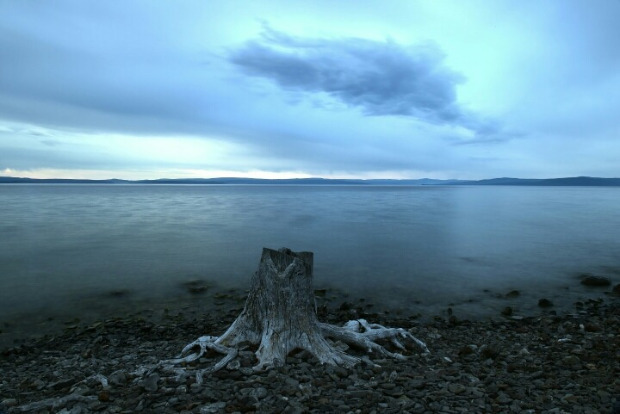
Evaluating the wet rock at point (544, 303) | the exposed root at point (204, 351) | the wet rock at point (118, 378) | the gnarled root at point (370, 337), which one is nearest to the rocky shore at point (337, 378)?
the wet rock at point (118, 378)

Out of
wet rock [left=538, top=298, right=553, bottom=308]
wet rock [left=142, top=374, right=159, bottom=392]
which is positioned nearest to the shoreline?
wet rock [left=538, top=298, right=553, bottom=308]

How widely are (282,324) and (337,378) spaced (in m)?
1.53

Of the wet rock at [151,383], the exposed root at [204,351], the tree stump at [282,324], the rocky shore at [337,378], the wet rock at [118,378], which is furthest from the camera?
the tree stump at [282,324]

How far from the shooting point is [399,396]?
5.85 meters

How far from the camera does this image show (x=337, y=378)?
647 cm

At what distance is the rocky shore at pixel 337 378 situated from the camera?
5613mm

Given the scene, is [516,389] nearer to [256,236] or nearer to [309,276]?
[309,276]

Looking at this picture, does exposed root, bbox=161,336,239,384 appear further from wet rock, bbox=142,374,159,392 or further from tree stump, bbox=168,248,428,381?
wet rock, bbox=142,374,159,392

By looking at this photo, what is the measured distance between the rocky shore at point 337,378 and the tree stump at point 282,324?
0.92ft

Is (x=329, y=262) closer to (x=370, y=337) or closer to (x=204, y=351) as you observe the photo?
(x=370, y=337)

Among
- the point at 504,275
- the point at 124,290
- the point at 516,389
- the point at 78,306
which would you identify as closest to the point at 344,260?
the point at 504,275

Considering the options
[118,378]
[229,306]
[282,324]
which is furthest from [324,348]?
[229,306]

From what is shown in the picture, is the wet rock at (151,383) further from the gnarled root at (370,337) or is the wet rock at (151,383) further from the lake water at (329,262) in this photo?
the lake water at (329,262)

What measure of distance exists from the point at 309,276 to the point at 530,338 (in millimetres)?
6179
